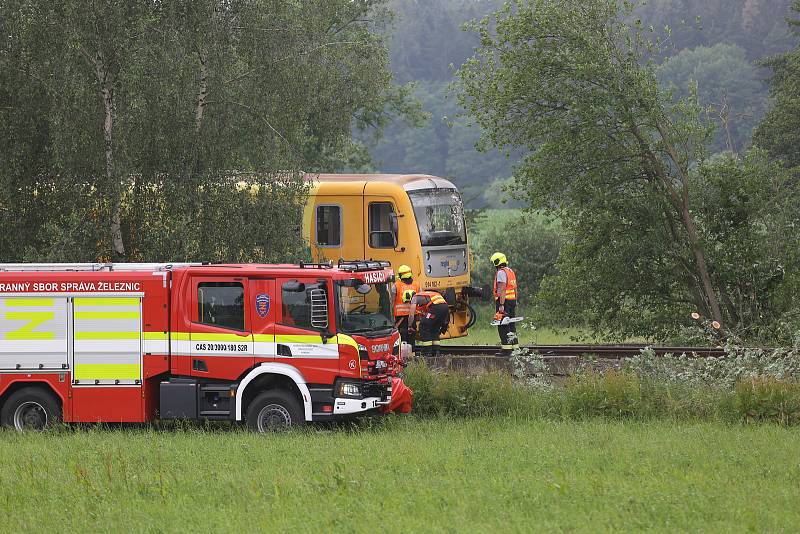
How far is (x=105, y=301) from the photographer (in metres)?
15.0

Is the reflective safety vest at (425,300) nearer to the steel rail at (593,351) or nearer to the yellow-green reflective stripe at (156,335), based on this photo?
the steel rail at (593,351)

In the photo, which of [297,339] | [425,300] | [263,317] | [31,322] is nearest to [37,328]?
[31,322]

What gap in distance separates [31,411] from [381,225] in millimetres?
9017

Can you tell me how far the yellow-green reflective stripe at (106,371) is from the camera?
1502cm

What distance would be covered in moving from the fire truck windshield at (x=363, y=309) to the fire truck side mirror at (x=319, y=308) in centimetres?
16

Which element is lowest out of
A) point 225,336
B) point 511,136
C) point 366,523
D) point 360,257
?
point 366,523

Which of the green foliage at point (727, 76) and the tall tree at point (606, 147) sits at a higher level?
the green foliage at point (727, 76)

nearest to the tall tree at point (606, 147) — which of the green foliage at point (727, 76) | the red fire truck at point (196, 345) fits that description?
the red fire truck at point (196, 345)

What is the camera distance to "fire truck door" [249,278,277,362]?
14805 millimetres

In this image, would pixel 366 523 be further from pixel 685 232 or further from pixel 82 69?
pixel 685 232

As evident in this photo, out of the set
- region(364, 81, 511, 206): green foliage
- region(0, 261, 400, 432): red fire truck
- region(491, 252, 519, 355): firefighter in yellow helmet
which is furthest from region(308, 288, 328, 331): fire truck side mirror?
region(364, 81, 511, 206): green foliage

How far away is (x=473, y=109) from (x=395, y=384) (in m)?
8.77

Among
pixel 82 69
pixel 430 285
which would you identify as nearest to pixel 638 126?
pixel 430 285

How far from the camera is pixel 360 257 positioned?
2291 cm
